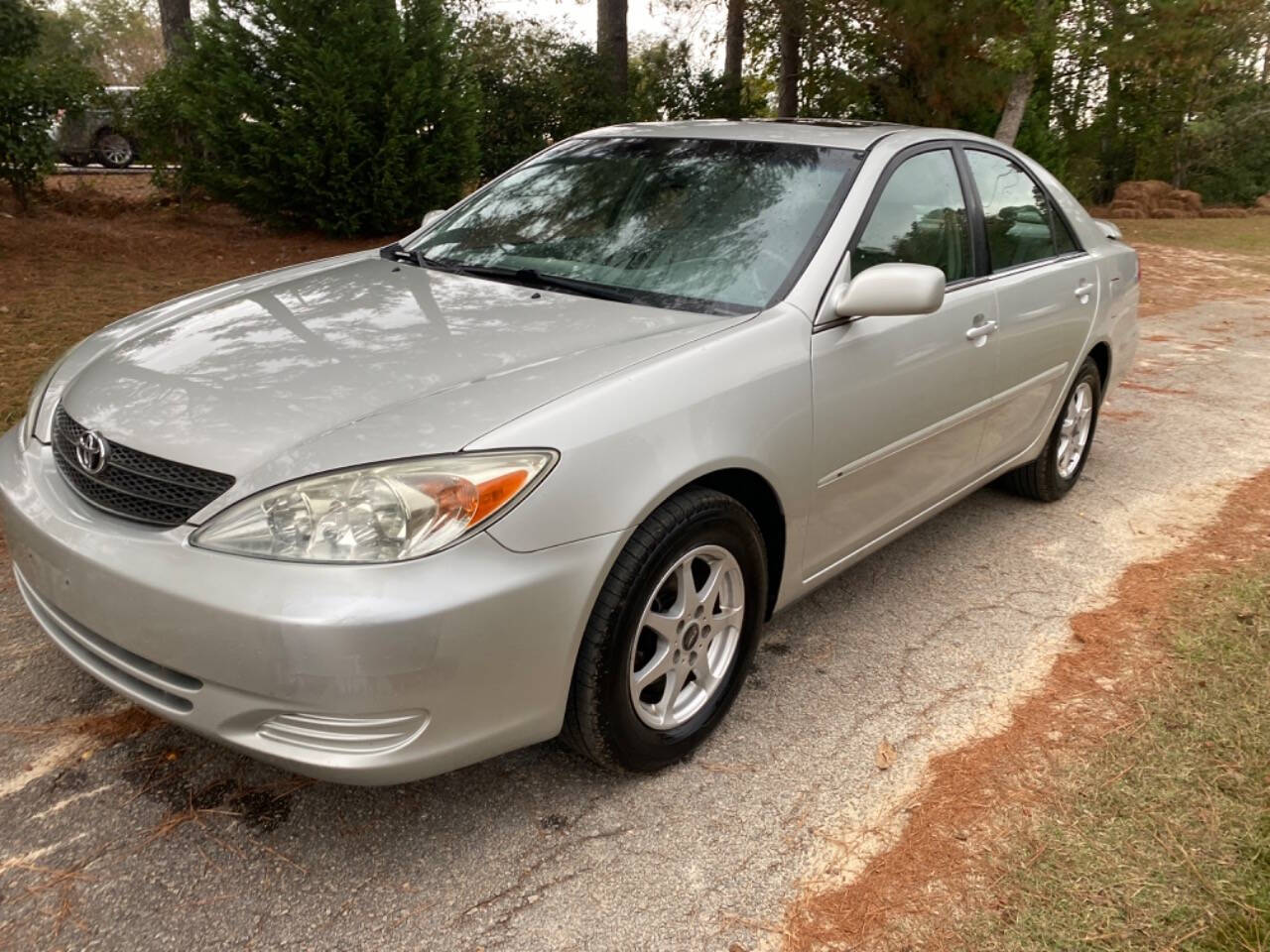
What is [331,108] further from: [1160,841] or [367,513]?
[1160,841]

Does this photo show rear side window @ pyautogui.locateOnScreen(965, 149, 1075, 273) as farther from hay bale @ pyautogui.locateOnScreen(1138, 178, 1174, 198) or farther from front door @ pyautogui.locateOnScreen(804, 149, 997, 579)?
hay bale @ pyautogui.locateOnScreen(1138, 178, 1174, 198)

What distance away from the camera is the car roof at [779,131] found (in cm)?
348

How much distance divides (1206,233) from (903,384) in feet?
56.7

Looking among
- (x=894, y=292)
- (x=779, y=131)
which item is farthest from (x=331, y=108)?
(x=894, y=292)

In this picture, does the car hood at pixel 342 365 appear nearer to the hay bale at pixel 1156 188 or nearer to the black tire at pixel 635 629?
the black tire at pixel 635 629

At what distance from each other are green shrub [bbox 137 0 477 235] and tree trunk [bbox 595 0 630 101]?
4935 mm

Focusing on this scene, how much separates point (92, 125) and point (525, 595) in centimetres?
1333

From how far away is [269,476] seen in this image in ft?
7.08

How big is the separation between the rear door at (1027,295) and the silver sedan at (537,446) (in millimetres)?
31

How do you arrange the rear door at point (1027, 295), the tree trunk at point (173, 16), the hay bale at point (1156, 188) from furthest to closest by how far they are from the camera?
the hay bale at point (1156, 188) < the tree trunk at point (173, 16) < the rear door at point (1027, 295)

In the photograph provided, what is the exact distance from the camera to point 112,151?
16.1m

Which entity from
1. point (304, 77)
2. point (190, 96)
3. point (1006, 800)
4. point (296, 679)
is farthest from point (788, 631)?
point (190, 96)

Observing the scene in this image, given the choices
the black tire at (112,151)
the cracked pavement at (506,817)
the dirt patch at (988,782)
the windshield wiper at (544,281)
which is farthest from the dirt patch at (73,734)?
the black tire at (112,151)

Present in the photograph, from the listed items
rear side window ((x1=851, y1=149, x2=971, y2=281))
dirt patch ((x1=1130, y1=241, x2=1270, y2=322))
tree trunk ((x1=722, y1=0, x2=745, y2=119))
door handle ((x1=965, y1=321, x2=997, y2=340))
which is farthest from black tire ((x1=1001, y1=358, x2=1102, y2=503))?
tree trunk ((x1=722, y1=0, x2=745, y2=119))
